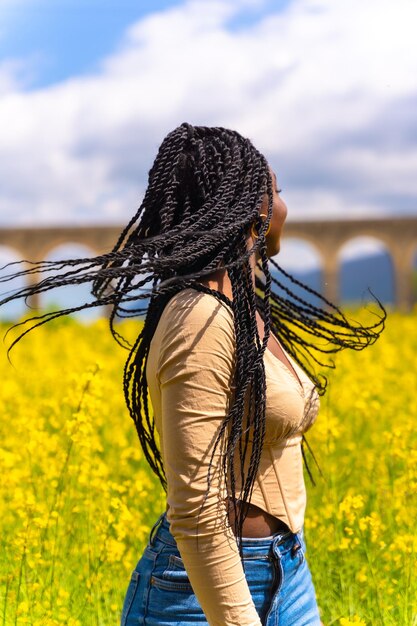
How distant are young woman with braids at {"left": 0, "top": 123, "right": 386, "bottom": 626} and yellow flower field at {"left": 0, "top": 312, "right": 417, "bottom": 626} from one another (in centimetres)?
98

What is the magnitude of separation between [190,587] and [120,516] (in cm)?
124

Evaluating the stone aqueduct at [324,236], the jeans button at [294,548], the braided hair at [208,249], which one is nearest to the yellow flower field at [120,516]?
the jeans button at [294,548]

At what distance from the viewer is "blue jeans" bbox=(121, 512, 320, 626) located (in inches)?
60.1

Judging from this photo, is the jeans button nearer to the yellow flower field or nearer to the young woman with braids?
the young woman with braids

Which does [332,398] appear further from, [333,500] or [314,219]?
[314,219]

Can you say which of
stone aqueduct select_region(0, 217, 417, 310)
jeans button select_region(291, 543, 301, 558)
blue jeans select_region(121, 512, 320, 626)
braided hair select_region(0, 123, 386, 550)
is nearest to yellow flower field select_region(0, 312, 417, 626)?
blue jeans select_region(121, 512, 320, 626)

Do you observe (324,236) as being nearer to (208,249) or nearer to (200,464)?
(208,249)

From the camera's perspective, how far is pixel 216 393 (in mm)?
1434

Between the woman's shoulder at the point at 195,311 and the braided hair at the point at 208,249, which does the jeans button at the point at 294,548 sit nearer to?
the braided hair at the point at 208,249

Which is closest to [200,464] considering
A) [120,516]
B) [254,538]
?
[254,538]

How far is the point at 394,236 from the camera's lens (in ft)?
Result: 102

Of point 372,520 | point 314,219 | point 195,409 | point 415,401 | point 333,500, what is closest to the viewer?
point 195,409

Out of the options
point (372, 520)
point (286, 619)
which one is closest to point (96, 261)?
point (286, 619)

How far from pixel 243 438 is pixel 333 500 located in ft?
6.37
